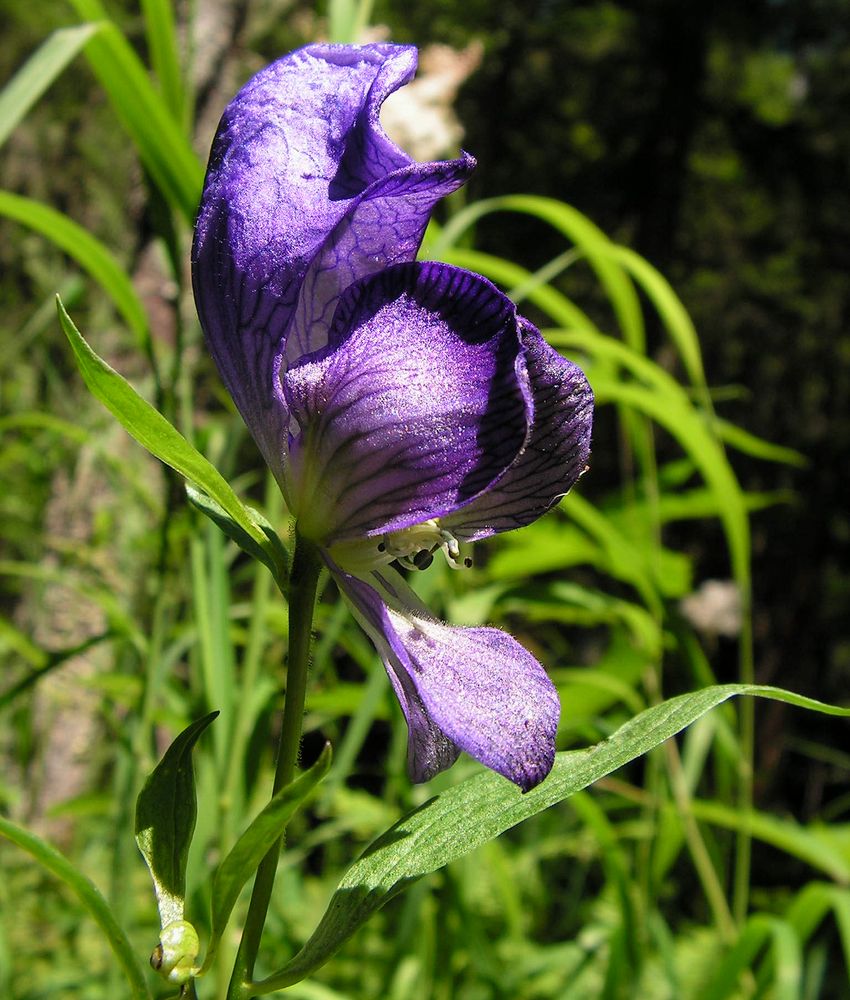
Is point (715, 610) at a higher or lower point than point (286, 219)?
lower

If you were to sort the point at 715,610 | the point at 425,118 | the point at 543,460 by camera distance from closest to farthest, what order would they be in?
the point at 543,460 < the point at 425,118 < the point at 715,610

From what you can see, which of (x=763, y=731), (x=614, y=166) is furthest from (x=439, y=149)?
(x=614, y=166)

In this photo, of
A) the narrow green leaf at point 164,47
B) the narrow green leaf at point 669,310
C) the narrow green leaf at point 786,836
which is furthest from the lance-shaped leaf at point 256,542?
the narrow green leaf at point 786,836

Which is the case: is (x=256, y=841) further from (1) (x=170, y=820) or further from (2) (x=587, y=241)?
(2) (x=587, y=241)

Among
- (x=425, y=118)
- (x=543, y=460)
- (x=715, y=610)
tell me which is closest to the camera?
(x=543, y=460)

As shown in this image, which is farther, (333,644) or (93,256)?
(333,644)

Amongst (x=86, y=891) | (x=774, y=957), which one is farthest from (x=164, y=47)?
(x=774, y=957)

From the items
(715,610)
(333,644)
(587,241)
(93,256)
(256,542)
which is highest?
(93,256)

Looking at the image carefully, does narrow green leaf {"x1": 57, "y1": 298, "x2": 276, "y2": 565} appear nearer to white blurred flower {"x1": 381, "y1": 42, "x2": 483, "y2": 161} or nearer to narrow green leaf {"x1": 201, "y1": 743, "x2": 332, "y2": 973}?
narrow green leaf {"x1": 201, "y1": 743, "x2": 332, "y2": 973}

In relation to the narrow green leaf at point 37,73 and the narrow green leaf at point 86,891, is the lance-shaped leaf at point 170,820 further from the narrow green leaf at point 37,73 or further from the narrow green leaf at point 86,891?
the narrow green leaf at point 37,73
